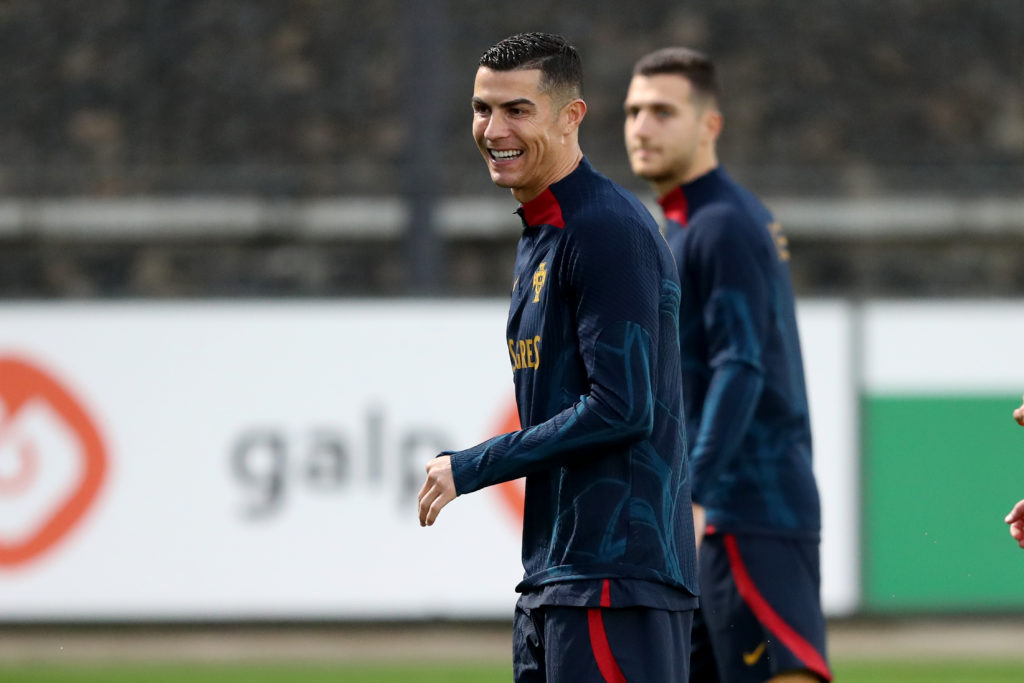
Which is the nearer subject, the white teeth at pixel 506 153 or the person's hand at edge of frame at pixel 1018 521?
the white teeth at pixel 506 153

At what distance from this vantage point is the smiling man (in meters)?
2.93

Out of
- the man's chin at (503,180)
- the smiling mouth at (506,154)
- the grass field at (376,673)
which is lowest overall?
the grass field at (376,673)

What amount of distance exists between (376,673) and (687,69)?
14.6ft

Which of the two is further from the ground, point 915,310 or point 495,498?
point 915,310

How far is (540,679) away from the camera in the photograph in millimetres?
3094

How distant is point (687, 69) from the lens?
472 cm

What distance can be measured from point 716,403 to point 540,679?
1227 millimetres

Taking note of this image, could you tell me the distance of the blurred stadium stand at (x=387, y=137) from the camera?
54.4 ft

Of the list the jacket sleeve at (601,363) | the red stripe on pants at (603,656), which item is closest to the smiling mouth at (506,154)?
the jacket sleeve at (601,363)

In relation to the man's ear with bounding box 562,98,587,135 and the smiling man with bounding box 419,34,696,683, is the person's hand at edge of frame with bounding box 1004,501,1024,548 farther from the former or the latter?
the man's ear with bounding box 562,98,587,135

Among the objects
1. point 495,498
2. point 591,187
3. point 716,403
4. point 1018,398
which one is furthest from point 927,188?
point 591,187

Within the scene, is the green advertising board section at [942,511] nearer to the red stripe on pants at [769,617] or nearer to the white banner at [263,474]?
the white banner at [263,474]

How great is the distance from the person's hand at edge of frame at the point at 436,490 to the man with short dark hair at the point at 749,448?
1.31 meters

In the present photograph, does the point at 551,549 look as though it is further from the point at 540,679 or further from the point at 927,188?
the point at 927,188
